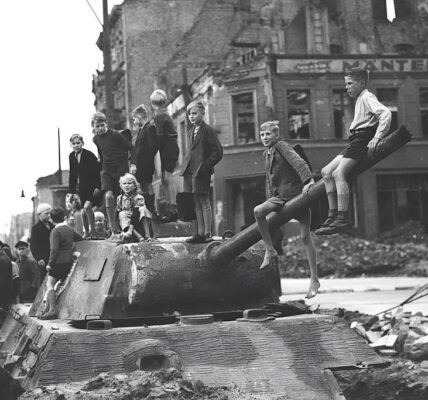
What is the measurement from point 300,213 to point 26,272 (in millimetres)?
6983

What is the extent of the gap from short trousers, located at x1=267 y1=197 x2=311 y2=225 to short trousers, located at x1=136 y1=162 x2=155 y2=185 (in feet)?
8.46

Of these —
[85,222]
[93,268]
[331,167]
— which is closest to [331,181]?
[331,167]

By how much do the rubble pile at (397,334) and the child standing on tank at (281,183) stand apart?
3790mm

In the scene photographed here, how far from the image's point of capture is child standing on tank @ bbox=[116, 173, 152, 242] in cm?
785

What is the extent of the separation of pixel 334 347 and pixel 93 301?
84.7 inches

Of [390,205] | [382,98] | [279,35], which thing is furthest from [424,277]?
[279,35]

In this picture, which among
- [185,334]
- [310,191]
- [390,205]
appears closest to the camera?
[310,191]

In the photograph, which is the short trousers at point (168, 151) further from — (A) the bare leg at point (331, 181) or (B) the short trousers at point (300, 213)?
(A) the bare leg at point (331, 181)

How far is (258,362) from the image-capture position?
251 inches

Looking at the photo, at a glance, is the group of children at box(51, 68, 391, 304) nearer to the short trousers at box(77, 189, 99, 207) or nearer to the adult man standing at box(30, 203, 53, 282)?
the short trousers at box(77, 189, 99, 207)

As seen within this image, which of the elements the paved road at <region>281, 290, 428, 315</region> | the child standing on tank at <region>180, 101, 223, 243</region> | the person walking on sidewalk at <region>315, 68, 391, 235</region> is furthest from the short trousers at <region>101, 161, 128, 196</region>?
the paved road at <region>281, 290, 428, 315</region>

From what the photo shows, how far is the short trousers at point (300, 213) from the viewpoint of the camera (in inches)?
252

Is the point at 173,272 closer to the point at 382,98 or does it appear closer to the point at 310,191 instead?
the point at 310,191

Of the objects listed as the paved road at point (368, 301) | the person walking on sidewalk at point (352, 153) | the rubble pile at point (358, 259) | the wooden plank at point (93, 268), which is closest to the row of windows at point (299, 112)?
the rubble pile at point (358, 259)
